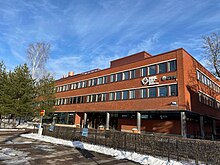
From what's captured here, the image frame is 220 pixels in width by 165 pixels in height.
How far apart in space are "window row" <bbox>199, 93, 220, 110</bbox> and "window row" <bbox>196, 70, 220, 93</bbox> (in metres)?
2.14

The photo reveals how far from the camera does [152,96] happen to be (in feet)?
81.8

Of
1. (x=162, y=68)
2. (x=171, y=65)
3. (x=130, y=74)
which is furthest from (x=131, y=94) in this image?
(x=171, y=65)

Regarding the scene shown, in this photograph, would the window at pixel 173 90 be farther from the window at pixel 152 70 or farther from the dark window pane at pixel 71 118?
the dark window pane at pixel 71 118

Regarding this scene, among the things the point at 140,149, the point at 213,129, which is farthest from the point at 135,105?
the point at 213,129

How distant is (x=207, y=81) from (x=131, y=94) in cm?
1346

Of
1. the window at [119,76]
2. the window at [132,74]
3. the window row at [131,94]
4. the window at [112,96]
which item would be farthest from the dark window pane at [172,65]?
the window at [112,96]

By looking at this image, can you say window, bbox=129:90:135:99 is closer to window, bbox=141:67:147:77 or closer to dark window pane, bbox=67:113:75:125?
window, bbox=141:67:147:77

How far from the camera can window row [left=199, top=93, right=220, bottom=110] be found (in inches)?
1080

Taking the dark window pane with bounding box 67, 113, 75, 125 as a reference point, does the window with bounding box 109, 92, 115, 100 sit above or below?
above

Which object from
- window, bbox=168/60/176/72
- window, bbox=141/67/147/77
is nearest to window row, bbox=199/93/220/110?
window, bbox=168/60/176/72

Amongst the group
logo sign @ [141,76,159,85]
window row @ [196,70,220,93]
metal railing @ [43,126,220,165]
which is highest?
window row @ [196,70,220,93]

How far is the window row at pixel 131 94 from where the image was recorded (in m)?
23.5

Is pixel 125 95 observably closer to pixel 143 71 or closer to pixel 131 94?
pixel 131 94

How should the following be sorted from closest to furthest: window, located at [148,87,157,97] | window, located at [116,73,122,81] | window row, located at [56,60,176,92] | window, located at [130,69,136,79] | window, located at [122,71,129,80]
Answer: window row, located at [56,60,176,92]
window, located at [148,87,157,97]
window, located at [130,69,136,79]
window, located at [122,71,129,80]
window, located at [116,73,122,81]
